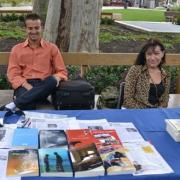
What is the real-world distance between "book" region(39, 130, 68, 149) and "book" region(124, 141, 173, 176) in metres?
0.40

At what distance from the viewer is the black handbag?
4613mm

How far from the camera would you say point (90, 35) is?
25.2 feet

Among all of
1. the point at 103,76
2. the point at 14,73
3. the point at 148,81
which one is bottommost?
the point at 103,76

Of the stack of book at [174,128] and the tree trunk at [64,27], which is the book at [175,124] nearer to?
the stack of book at [174,128]

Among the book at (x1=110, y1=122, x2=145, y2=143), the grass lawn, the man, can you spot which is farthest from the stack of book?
the grass lawn

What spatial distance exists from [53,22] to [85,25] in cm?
158

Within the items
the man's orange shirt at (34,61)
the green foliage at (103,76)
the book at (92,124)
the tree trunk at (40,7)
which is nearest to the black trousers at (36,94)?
the man's orange shirt at (34,61)

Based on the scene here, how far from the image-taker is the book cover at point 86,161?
2156mm

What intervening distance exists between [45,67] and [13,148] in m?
2.83

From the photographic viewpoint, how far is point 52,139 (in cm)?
255

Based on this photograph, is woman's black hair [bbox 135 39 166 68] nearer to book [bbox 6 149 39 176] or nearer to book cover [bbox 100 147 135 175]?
book cover [bbox 100 147 135 175]

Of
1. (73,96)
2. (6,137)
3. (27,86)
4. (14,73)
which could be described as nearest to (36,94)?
(27,86)

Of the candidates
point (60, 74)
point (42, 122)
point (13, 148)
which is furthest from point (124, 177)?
point (60, 74)

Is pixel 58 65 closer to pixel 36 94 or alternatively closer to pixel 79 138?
pixel 36 94
